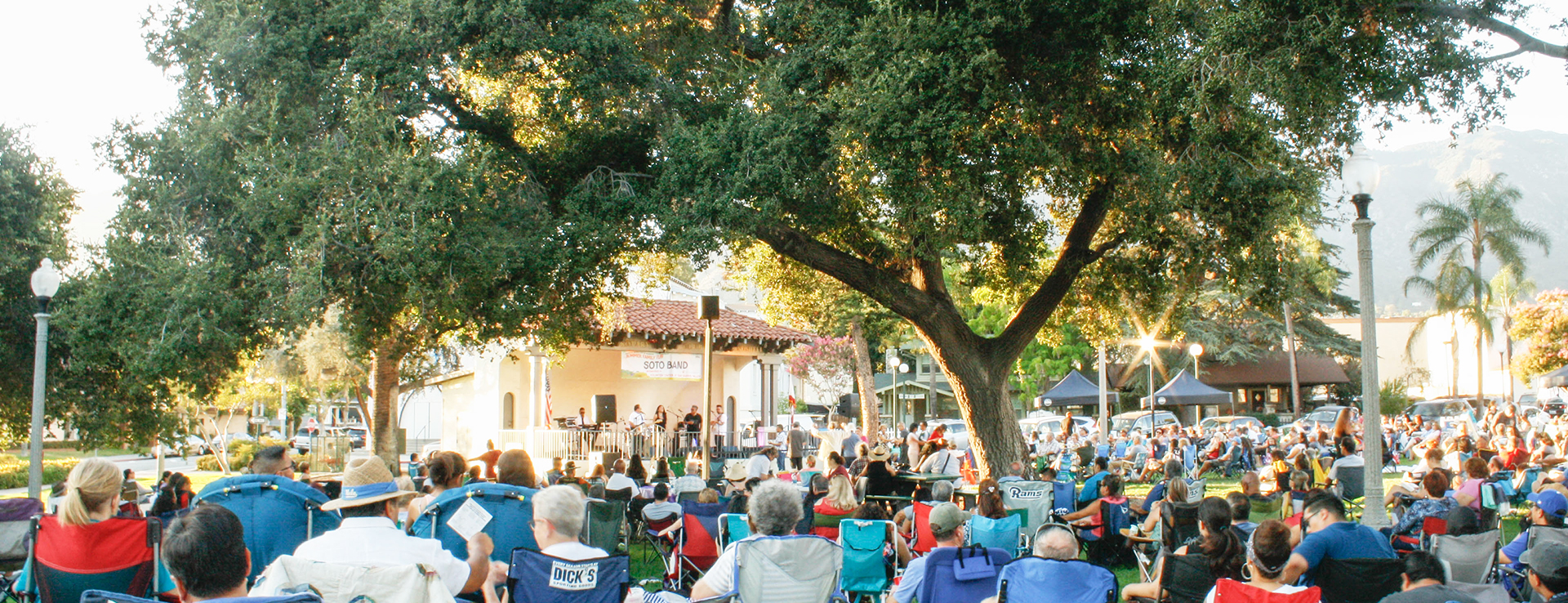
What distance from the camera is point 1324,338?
4578cm

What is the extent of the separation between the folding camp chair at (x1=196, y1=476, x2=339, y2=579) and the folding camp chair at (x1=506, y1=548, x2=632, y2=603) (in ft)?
5.51

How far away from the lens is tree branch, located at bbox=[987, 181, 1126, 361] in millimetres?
15898

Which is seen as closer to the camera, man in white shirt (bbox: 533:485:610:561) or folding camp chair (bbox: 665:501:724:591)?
man in white shirt (bbox: 533:485:610:561)

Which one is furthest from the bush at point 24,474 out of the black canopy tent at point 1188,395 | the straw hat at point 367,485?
the black canopy tent at point 1188,395

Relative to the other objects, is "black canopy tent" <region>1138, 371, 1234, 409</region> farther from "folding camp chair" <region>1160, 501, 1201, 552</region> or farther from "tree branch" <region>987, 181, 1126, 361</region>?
Result: "folding camp chair" <region>1160, 501, 1201, 552</region>

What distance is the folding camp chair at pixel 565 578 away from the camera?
4.74m

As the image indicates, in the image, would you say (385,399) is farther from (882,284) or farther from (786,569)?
(786,569)

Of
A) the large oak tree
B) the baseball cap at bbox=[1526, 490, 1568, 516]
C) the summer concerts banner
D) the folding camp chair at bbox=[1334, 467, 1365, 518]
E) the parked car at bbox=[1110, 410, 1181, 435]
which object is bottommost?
the parked car at bbox=[1110, 410, 1181, 435]

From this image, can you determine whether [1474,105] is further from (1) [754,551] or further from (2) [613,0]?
(1) [754,551]

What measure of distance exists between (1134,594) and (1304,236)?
42.2 m

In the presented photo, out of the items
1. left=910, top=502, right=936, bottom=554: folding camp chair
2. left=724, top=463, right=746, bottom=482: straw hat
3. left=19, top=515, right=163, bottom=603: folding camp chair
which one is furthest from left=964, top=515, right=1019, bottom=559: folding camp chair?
left=19, top=515, right=163, bottom=603: folding camp chair

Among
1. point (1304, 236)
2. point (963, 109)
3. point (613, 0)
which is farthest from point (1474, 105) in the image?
point (1304, 236)

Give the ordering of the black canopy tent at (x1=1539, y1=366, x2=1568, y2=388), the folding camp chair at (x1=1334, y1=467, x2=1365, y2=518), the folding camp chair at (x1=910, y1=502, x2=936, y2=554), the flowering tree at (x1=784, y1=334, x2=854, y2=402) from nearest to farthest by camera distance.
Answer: the folding camp chair at (x1=910, y1=502, x2=936, y2=554) → the folding camp chair at (x1=1334, y1=467, x2=1365, y2=518) → the black canopy tent at (x1=1539, y1=366, x2=1568, y2=388) → the flowering tree at (x1=784, y1=334, x2=854, y2=402)

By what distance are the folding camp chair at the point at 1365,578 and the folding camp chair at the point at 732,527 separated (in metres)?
3.74
